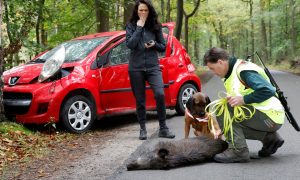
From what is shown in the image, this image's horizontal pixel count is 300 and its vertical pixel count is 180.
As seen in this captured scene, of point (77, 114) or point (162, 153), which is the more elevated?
point (162, 153)

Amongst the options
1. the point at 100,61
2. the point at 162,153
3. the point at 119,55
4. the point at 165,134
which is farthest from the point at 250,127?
the point at 119,55

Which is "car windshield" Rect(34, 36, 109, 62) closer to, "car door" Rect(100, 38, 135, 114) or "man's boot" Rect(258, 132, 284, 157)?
"car door" Rect(100, 38, 135, 114)

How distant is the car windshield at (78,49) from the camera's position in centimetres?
807

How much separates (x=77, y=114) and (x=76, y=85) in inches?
19.9

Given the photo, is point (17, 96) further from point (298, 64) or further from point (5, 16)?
point (298, 64)

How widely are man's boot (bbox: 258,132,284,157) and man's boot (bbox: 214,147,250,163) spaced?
1.01ft

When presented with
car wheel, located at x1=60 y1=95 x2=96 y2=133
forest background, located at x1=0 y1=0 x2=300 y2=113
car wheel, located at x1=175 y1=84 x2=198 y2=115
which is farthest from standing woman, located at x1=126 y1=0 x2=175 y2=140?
forest background, located at x1=0 y1=0 x2=300 y2=113

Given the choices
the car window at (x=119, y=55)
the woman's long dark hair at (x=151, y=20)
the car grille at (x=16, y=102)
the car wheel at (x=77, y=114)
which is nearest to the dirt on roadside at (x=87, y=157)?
the car wheel at (x=77, y=114)

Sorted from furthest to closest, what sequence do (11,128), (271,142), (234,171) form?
1. (11,128)
2. (271,142)
3. (234,171)

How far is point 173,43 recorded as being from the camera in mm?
9359

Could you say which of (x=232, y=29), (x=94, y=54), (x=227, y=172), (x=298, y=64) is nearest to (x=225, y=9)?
(x=232, y=29)

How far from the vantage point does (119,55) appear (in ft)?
27.3

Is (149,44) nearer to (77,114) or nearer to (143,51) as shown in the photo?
(143,51)

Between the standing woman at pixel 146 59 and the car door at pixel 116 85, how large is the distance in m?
1.15
